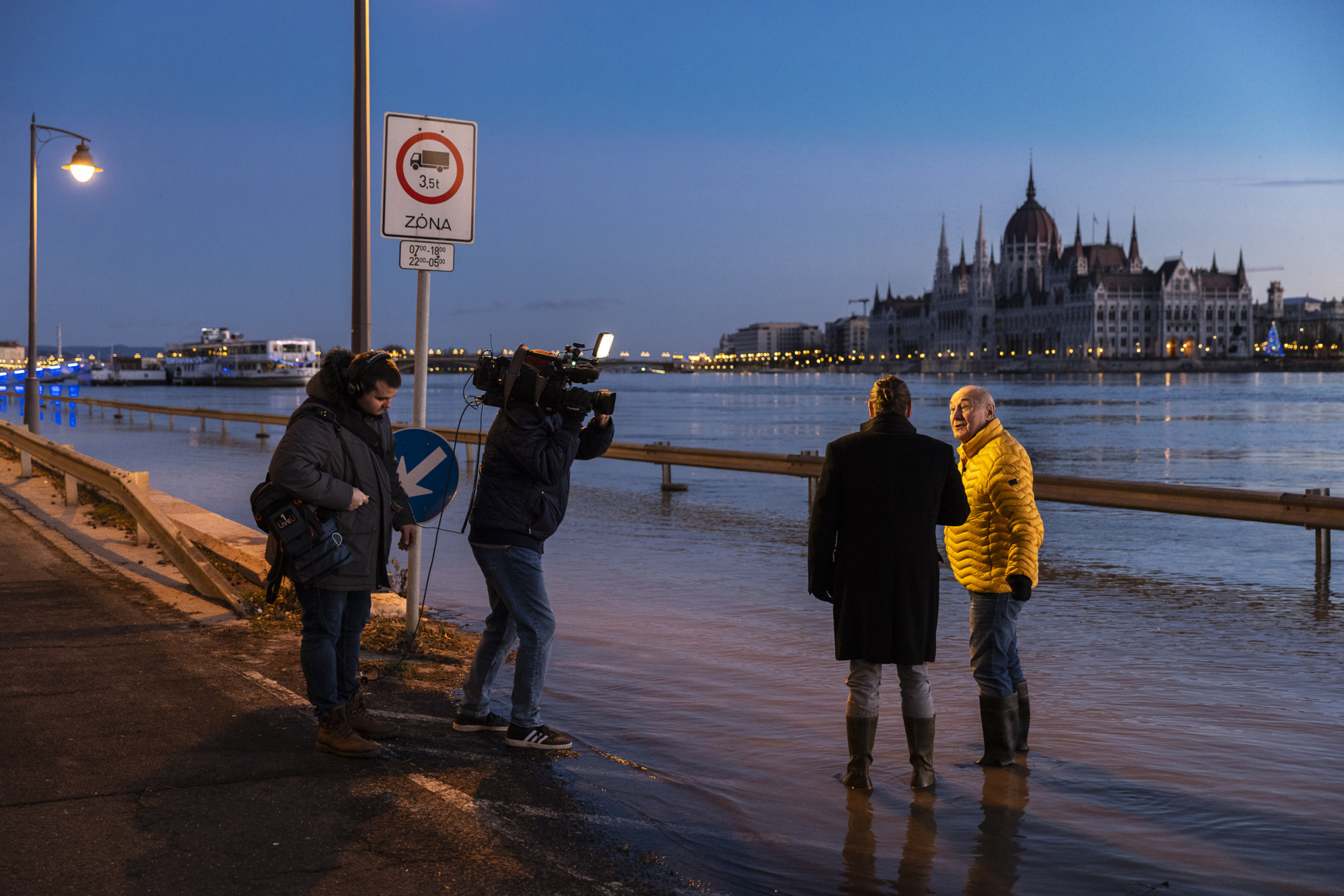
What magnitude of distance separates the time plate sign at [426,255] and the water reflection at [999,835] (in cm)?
448

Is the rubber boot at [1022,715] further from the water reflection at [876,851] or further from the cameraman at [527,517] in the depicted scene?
the cameraman at [527,517]

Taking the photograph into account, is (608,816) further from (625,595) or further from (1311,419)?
(1311,419)

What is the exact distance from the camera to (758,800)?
517 centimetres

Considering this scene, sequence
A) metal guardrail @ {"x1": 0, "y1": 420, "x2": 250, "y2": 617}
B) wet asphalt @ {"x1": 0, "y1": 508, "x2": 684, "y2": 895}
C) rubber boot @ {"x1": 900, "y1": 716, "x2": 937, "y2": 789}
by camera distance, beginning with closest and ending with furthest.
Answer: wet asphalt @ {"x1": 0, "y1": 508, "x2": 684, "y2": 895} < rubber boot @ {"x1": 900, "y1": 716, "x2": 937, "y2": 789} < metal guardrail @ {"x1": 0, "y1": 420, "x2": 250, "y2": 617}

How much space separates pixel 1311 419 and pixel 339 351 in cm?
6735

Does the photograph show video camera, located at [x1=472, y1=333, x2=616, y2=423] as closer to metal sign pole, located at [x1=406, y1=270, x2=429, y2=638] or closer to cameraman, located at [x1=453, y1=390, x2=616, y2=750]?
cameraman, located at [x1=453, y1=390, x2=616, y2=750]

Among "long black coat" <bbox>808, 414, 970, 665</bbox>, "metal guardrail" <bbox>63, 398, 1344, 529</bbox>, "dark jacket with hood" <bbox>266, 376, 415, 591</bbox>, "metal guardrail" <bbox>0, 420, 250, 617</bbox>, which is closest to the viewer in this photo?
"long black coat" <bbox>808, 414, 970, 665</bbox>

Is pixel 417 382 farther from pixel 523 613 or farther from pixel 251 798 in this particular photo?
pixel 251 798

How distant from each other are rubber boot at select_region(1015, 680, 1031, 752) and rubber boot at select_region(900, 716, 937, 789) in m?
0.67

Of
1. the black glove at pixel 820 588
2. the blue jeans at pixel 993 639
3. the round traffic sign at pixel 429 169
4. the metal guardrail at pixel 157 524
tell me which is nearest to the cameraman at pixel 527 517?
the black glove at pixel 820 588

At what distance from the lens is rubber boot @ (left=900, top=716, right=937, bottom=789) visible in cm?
530

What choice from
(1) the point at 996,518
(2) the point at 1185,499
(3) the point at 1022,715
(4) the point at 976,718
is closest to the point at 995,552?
(1) the point at 996,518

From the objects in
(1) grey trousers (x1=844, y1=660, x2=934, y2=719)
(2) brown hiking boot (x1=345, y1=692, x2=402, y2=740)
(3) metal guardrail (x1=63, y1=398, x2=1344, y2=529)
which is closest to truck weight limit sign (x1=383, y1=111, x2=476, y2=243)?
(3) metal guardrail (x1=63, y1=398, x2=1344, y2=529)

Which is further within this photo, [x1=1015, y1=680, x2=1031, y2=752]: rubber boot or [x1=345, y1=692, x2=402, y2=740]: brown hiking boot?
[x1=1015, y1=680, x2=1031, y2=752]: rubber boot
